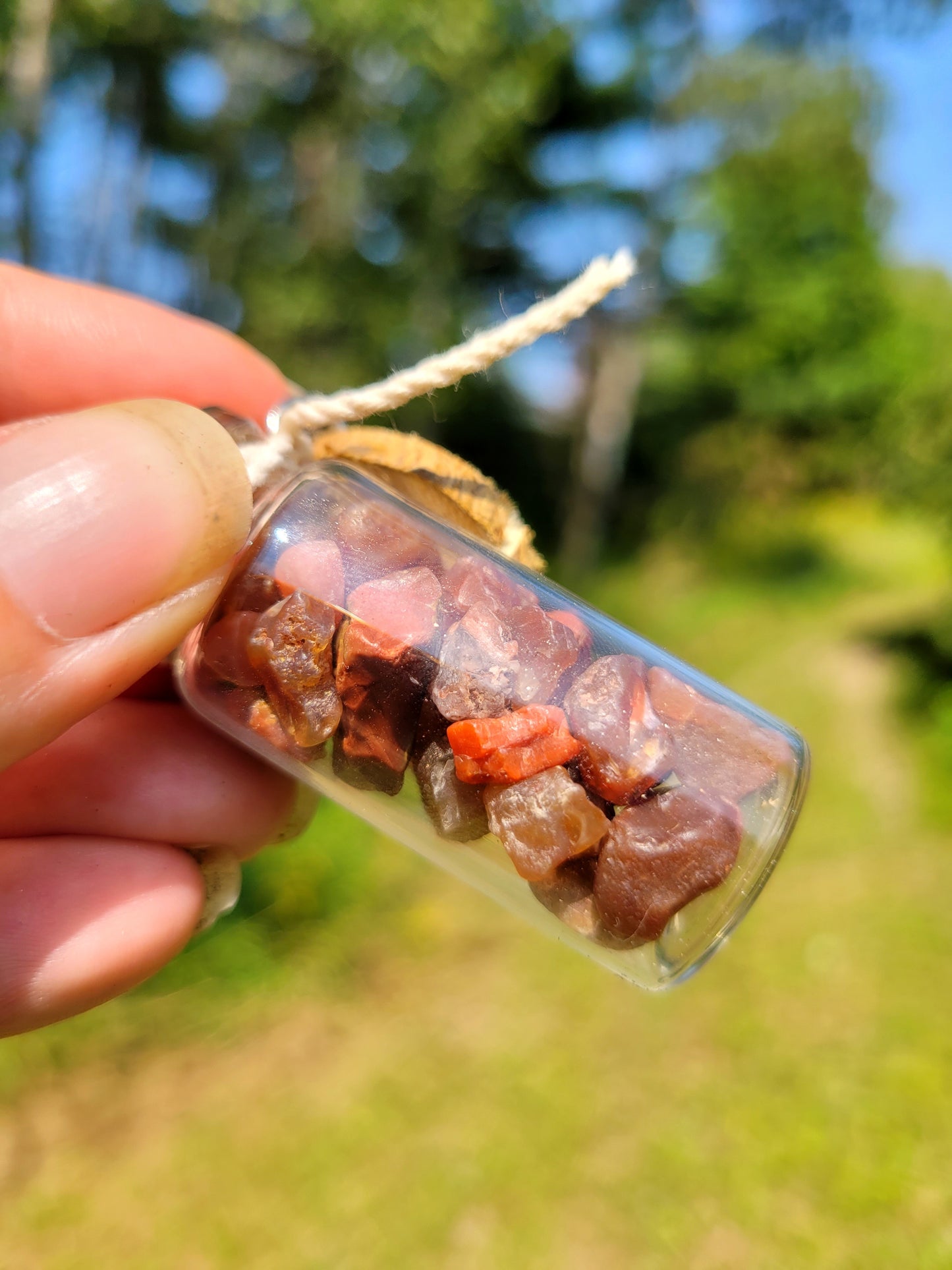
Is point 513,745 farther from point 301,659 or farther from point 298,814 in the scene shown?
point 298,814

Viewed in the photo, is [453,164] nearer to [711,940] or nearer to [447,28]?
[447,28]

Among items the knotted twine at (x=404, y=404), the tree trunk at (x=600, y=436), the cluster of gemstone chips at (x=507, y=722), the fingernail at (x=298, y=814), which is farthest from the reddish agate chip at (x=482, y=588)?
the tree trunk at (x=600, y=436)

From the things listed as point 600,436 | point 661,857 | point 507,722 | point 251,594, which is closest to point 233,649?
point 251,594

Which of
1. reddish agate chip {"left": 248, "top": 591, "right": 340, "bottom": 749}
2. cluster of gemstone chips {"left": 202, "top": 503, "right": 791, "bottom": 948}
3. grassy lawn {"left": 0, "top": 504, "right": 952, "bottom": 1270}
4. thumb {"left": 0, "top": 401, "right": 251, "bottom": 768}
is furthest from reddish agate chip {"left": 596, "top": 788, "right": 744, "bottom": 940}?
grassy lawn {"left": 0, "top": 504, "right": 952, "bottom": 1270}

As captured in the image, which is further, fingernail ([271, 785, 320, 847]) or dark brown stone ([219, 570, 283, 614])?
fingernail ([271, 785, 320, 847])

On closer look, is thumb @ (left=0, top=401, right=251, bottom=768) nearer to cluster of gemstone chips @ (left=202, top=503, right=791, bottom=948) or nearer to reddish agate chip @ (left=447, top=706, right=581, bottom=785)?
cluster of gemstone chips @ (left=202, top=503, right=791, bottom=948)

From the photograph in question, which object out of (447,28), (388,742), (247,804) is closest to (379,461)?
(388,742)
